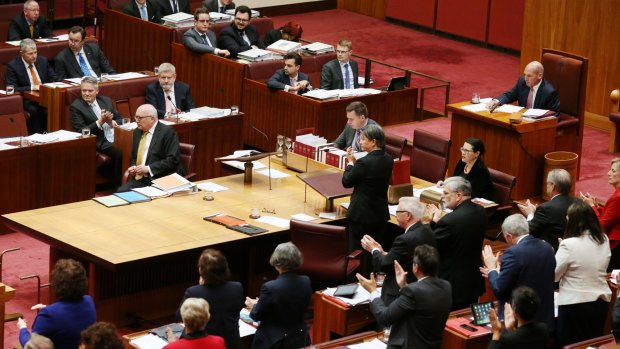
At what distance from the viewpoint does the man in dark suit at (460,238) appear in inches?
336

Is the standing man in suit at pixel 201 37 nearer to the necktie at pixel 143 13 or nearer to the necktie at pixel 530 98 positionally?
the necktie at pixel 143 13

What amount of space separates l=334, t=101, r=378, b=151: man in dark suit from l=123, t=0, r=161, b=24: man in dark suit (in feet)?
15.6

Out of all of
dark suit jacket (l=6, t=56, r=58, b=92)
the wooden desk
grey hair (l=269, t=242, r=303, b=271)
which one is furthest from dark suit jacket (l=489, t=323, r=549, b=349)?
dark suit jacket (l=6, t=56, r=58, b=92)

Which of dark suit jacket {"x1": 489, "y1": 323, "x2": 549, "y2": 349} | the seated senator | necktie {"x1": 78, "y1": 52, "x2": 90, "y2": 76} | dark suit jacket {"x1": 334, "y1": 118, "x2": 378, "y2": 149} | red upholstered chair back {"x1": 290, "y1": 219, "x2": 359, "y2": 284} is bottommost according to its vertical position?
red upholstered chair back {"x1": 290, "y1": 219, "x2": 359, "y2": 284}

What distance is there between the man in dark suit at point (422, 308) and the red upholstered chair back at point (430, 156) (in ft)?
12.4

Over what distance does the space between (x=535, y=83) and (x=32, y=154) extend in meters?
4.55

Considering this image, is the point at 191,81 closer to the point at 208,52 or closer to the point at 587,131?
the point at 208,52

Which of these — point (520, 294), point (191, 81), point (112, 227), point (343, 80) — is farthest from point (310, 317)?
point (191, 81)

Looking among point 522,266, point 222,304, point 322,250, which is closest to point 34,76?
point 322,250

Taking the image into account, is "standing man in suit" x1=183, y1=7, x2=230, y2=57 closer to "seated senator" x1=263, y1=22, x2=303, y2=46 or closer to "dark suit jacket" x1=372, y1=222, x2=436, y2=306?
"seated senator" x1=263, y1=22, x2=303, y2=46

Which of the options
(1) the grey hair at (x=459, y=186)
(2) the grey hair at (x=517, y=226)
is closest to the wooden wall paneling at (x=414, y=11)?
(1) the grey hair at (x=459, y=186)

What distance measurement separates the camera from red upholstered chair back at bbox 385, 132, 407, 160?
11273 millimetres

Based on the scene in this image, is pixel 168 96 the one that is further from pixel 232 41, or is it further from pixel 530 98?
pixel 530 98

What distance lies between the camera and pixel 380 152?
9.44 m
